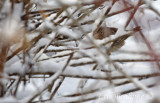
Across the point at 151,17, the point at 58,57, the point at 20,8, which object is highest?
the point at 20,8

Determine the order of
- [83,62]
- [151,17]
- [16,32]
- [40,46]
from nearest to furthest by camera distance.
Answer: [16,32], [83,62], [40,46], [151,17]

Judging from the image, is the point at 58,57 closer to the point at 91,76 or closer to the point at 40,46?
the point at 40,46

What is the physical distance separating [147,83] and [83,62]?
27cm

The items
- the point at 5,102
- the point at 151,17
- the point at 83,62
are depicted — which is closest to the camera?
the point at 5,102

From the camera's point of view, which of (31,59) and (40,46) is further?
(40,46)

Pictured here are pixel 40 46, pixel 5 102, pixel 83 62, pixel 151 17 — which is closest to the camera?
pixel 5 102

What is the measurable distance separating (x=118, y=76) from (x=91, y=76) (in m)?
0.11

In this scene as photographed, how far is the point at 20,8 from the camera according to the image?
0.93 m

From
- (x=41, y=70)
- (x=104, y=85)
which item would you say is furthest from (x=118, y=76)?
(x=41, y=70)

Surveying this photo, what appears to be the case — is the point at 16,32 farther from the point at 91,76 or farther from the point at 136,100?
the point at 136,100

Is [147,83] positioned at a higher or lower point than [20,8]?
lower

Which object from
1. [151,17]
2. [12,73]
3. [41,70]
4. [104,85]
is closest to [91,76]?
[104,85]

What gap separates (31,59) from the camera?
957 mm

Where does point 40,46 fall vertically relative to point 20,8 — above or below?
below
